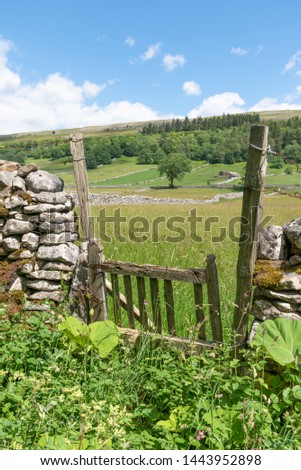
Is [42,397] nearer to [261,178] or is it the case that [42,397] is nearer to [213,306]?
[213,306]

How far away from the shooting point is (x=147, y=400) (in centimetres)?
452

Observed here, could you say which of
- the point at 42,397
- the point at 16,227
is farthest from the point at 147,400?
the point at 16,227

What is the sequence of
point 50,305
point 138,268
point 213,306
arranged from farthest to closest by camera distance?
point 50,305, point 138,268, point 213,306

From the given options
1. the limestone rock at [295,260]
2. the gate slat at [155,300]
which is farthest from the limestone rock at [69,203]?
the limestone rock at [295,260]

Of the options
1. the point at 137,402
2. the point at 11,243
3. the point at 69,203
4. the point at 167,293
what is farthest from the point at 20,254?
the point at 137,402

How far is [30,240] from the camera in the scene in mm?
6832

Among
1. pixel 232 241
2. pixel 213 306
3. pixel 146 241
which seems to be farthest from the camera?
pixel 232 241

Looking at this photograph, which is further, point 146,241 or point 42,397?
point 146,241

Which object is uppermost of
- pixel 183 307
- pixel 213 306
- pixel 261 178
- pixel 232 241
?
pixel 261 178

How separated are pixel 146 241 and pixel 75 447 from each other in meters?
8.20

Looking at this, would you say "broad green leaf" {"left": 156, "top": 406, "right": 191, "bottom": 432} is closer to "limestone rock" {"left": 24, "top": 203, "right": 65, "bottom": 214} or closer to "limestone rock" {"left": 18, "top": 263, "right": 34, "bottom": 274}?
"limestone rock" {"left": 18, "top": 263, "right": 34, "bottom": 274}

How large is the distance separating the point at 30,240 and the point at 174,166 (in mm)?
84947

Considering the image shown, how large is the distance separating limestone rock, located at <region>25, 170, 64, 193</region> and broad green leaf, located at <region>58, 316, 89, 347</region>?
2.50 meters

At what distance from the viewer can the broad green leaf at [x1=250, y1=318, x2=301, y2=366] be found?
4047mm
